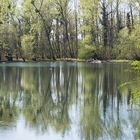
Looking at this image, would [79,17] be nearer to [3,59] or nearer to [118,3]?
[118,3]

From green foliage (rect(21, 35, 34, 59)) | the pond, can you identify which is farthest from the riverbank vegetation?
the pond

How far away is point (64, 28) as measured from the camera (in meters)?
71.4

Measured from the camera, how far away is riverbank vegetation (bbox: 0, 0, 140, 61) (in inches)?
2472

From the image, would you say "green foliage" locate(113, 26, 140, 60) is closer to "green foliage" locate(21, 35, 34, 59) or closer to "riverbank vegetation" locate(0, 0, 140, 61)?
"riverbank vegetation" locate(0, 0, 140, 61)

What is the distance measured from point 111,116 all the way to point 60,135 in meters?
3.40

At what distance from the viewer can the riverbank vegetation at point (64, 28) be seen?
62.8 metres

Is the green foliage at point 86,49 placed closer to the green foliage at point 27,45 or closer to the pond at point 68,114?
the green foliage at point 27,45

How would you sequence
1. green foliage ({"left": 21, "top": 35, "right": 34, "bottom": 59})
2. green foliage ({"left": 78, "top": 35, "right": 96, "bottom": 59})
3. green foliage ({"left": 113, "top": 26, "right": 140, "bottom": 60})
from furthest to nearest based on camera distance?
green foliage ({"left": 21, "top": 35, "right": 34, "bottom": 59}) < green foliage ({"left": 78, "top": 35, "right": 96, "bottom": 59}) < green foliage ({"left": 113, "top": 26, "right": 140, "bottom": 60})

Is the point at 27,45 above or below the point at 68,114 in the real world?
above

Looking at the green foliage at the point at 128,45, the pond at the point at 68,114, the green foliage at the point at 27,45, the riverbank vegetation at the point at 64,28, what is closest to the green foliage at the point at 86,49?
the riverbank vegetation at the point at 64,28

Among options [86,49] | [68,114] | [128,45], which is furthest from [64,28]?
[68,114]

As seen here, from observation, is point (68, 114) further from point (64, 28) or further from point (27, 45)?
point (64, 28)

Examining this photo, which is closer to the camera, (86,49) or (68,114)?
(68,114)

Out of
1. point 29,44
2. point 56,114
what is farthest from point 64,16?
point 56,114
